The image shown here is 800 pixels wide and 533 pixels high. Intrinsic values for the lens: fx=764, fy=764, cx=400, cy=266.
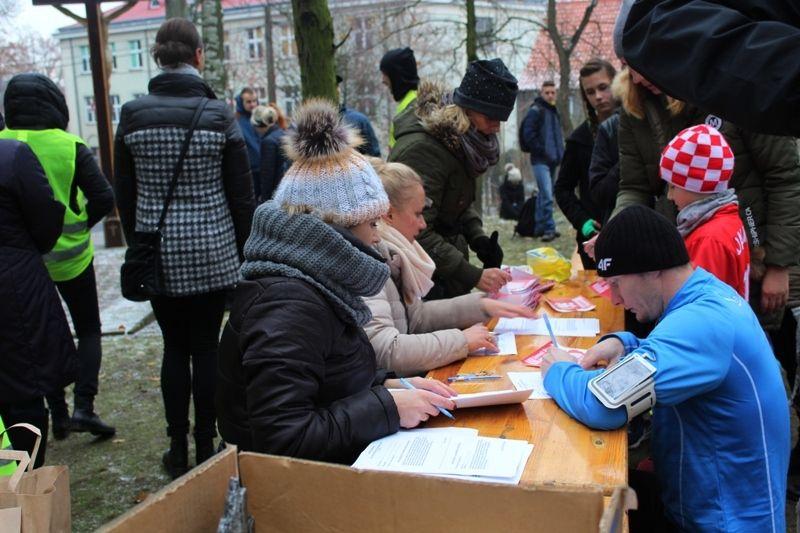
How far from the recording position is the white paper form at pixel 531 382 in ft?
7.28

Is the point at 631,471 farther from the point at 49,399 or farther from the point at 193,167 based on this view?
the point at 49,399

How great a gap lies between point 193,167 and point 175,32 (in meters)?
0.68

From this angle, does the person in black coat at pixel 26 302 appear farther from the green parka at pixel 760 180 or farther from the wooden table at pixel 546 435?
the green parka at pixel 760 180

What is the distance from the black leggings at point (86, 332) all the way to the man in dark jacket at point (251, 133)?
3.44 metres

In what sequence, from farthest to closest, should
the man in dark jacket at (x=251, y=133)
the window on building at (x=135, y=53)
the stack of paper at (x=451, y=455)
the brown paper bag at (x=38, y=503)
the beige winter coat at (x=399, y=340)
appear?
the window on building at (x=135, y=53), the man in dark jacket at (x=251, y=133), the beige winter coat at (x=399, y=340), the stack of paper at (x=451, y=455), the brown paper bag at (x=38, y=503)

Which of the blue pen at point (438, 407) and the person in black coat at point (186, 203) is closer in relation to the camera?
the blue pen at point (438, 407)

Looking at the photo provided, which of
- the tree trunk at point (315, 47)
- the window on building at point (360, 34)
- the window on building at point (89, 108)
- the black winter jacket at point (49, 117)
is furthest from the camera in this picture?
the window on building at point (89, 108)

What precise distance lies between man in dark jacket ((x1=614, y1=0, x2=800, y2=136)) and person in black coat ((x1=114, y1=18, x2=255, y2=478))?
7.94 feet

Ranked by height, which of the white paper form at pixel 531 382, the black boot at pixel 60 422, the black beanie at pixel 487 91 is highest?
the black beanie at pixel 487 91

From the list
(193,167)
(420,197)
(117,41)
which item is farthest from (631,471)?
(117,41)

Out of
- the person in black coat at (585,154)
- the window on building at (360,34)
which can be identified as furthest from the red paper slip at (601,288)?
the window on building at (360,34)

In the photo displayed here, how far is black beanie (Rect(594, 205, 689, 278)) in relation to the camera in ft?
7.05

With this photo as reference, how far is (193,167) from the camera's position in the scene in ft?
11.3

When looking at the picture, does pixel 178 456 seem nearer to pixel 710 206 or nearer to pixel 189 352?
pixel 189 352
